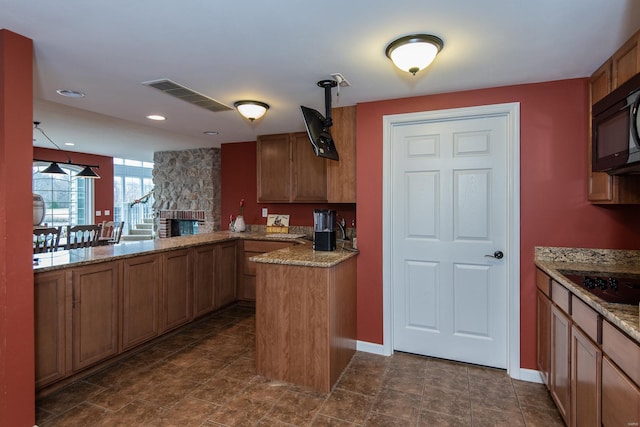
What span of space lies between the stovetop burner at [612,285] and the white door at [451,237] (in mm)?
699

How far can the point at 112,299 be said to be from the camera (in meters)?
2.77

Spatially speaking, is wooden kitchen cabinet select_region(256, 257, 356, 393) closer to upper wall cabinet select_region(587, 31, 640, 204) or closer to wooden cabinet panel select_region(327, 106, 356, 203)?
wooden cabinet panel select_region(327, 106, 356, 203)

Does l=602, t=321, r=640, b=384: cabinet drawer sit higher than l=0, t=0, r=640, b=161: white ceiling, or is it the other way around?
l=0, t=0, r=640, b=161: white ceiling

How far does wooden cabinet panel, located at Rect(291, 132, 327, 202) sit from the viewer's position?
422cm

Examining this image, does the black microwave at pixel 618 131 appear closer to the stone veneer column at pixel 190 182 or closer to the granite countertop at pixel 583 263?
the granite countertop at pixel 583 263

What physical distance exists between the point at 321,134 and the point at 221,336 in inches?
93.1

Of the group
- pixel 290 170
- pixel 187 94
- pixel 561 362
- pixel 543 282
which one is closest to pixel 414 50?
pixel 543 282

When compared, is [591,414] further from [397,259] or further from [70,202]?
[70,202]

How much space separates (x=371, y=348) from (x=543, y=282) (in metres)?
1.55

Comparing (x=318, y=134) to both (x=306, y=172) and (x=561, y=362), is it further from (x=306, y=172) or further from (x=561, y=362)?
(x=561, y=362)

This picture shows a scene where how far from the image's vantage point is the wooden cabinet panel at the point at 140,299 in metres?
2.91

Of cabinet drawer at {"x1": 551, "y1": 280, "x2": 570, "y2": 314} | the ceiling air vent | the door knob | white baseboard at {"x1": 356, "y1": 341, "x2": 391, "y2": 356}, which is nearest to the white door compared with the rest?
the door knob

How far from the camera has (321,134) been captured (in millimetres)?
2805

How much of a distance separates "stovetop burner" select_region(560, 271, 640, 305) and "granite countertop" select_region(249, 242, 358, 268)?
1523mm
